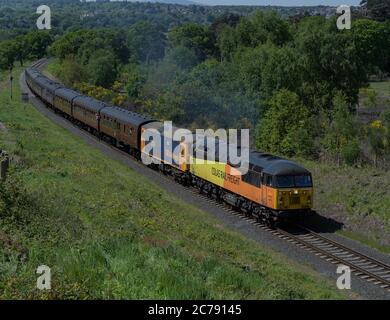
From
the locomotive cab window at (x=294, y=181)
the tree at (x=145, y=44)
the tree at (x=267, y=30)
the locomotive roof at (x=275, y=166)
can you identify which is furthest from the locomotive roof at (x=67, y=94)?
the tree at (x=145, y=44)

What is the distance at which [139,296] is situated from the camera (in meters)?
12.1

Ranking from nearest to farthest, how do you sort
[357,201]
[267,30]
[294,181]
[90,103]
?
[294,181]
[357,201]
[90,103]
[267,30]

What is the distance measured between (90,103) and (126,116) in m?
9.53

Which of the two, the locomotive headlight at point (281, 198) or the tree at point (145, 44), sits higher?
the tree at point (145, 44)

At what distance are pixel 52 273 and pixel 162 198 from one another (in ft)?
56.1

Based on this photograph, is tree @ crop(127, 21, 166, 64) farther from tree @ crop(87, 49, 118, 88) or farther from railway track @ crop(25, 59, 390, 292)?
railway track @ crop(25, 59, 390, 292)

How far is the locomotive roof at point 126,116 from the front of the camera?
40597 millimetres

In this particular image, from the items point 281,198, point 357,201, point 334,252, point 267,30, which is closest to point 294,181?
point 281,198

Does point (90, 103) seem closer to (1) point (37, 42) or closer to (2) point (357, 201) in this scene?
(2) point (357, 201)

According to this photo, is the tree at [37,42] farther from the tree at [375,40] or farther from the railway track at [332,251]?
the railway track at [332,251]

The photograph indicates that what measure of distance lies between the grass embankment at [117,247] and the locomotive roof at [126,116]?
415 inches

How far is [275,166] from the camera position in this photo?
25297mm

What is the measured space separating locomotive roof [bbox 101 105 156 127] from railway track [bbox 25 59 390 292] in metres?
13.9
